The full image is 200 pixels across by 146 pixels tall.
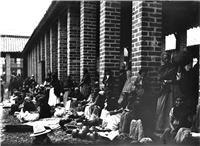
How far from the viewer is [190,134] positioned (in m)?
3.72

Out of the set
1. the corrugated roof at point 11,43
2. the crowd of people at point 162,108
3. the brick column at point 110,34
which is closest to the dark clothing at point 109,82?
the crowd of people at point 162,108

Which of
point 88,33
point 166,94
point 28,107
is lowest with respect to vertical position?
point 28,107

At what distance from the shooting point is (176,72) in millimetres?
4266

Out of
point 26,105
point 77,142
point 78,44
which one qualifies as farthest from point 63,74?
point 77,142

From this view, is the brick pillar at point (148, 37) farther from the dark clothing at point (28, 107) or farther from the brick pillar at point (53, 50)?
the brick pillar at point (53, 50)

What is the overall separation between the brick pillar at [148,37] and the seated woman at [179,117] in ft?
3.12

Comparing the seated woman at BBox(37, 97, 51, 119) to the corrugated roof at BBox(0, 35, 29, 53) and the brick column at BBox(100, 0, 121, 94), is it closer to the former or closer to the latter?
the brick column at BBox(100, 0, 121, 94)

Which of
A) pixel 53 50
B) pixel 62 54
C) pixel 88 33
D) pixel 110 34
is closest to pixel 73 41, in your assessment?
pixel 88 33

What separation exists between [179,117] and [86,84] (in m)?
3.73

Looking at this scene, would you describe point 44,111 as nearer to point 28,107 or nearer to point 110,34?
point 28,107

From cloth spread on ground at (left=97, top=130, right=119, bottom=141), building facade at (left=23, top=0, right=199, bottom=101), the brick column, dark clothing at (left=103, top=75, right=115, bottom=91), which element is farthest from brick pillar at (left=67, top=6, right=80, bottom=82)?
cloth spread on ground at (left=97, top=130, right=119, bottom=141)

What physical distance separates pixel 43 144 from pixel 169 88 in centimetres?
232

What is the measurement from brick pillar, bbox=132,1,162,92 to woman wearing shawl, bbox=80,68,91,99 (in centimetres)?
239

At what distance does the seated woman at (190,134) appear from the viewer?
12.1ft
